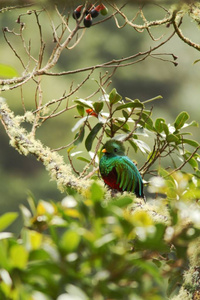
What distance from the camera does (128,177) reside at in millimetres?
2037

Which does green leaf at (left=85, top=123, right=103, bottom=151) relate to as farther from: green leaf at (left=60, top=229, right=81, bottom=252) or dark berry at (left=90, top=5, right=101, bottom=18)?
green leaf at (left=60, top=229, right=81, bottom=252)

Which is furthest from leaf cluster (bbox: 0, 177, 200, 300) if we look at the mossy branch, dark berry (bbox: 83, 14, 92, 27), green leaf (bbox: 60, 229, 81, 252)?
dark berry (bbox: 83, 14, 92, 27)

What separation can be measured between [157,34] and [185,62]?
1.60 m

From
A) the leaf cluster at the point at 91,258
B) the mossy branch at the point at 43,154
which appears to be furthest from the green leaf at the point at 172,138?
the leaf cluster at the point at 91,258

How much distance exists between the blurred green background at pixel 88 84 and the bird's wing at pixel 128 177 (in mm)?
9172

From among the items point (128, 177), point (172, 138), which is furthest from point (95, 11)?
point (128, 177)

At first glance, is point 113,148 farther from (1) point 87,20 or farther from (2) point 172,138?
(1) point 87,20

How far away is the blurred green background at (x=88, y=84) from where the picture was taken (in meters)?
11.7

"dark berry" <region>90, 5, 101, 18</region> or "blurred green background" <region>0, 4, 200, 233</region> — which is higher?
"blurred green background" <region>0, 4, 200, 233</region>

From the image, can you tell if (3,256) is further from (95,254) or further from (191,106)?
(191,106)

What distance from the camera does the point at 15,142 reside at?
1.93 m

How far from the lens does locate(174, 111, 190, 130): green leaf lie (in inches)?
89.3

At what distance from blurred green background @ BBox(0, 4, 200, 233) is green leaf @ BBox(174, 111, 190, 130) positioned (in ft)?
29.2

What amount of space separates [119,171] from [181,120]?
0.40 m
